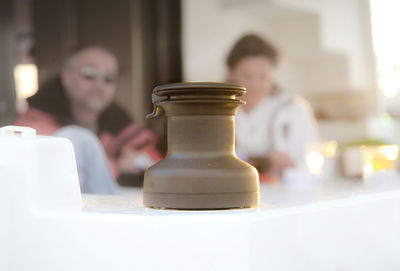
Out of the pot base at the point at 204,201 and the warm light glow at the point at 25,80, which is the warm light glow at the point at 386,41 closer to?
the warm light glow at the point at 25,80

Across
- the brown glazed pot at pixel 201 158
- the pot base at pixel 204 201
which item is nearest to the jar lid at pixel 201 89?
the brown glazed pot at pixel 201 158

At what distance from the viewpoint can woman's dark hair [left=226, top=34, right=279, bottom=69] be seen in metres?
3.71

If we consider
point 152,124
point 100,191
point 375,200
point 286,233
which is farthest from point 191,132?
point 152,124

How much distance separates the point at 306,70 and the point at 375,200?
330 centimetres

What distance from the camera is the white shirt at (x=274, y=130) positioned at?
3.69 m

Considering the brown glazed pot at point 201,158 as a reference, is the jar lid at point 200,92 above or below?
above

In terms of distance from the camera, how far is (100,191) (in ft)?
6.35

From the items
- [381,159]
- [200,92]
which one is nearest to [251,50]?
[381,159]

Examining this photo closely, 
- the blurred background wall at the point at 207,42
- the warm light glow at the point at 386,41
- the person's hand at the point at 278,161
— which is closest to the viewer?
the blurred background wall at the point at 207,42

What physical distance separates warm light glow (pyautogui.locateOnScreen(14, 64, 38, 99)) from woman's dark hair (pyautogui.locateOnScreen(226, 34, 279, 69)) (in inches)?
50.9

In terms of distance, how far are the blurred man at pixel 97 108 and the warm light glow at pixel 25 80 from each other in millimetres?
48

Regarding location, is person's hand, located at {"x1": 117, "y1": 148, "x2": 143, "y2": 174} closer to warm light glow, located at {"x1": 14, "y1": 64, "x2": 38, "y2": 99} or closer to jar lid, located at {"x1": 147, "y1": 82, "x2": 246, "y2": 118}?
warm light glow, located at {"x1": 14, "y1": 64, "x2": 38, "y2": 99}

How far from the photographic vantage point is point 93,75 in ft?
11.4

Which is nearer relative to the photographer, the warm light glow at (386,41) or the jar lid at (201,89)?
the jar lid at (201,89)
